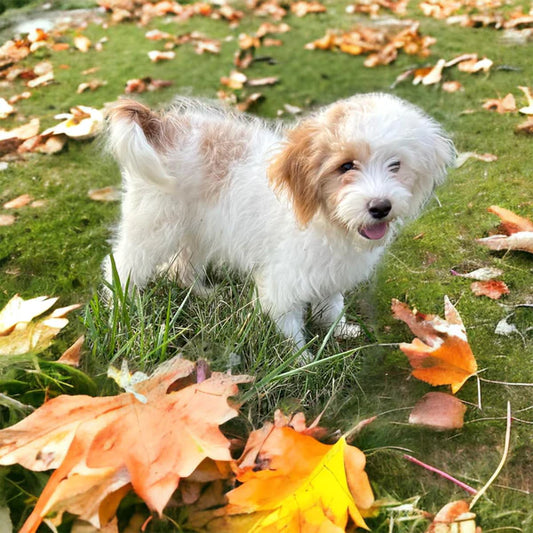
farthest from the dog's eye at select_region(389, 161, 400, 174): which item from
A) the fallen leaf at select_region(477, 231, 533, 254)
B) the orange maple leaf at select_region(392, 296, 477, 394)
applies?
the fallen leaf at select_region(477, 231, 533, 254)

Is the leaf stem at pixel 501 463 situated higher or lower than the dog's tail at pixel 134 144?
lower

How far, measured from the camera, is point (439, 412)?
1.86m

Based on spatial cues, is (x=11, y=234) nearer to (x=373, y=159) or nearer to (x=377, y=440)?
(x=373, y=159)

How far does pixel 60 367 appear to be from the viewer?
1878 mm

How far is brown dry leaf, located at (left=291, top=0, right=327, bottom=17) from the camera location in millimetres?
5539

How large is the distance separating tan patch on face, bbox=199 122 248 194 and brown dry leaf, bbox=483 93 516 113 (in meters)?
2.05

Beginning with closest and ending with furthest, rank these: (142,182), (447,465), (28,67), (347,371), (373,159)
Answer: (447,465)
(373,159)
(347,371)
(142,182)
(28,67)

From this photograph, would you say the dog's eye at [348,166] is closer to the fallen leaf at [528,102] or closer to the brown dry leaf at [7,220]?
the brown dry leaf at [7,220]

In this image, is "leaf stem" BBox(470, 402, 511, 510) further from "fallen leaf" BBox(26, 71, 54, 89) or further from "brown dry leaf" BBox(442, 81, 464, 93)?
"fallen leaf" BBox(26, 71, 54, 89)

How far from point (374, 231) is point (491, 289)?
26.2 inches

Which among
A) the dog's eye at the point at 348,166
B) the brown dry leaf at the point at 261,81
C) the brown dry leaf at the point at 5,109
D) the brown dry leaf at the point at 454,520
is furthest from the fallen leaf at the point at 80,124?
the brown dry leaf at the point at 454,520

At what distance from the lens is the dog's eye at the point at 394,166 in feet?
6.89

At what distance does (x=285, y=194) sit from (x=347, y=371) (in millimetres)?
718

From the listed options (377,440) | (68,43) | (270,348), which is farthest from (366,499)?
(68,43)
